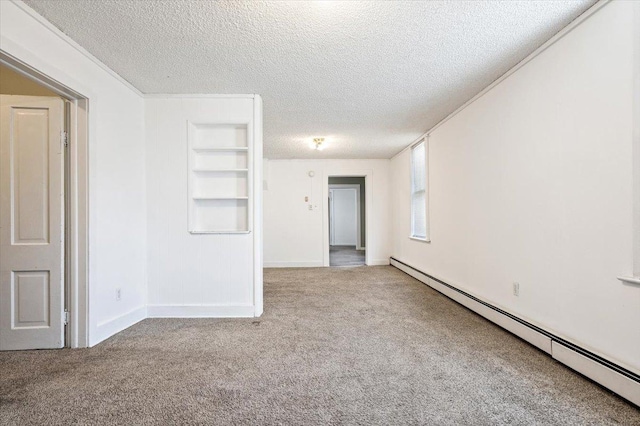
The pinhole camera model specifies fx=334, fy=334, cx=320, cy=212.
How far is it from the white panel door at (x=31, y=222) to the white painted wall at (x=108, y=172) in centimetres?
22

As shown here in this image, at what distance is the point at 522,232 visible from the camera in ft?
8.93

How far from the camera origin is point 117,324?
2.95m

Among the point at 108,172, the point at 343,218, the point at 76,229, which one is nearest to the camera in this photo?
the point at 76,229

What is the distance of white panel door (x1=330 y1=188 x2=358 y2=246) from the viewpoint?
11.9 m

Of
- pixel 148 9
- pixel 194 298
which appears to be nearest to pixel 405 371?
pixel 194 298

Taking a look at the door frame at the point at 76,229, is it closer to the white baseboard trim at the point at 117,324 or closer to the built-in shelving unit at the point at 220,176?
the white baseboard trim at the point at 117,324

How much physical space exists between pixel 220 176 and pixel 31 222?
160cm

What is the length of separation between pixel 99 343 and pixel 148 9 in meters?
2.48

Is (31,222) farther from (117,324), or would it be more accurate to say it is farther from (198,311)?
(198,311)

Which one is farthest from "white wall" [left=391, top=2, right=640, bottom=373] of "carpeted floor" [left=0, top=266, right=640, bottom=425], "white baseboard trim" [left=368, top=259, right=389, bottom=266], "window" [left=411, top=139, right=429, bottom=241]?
"white baseboard trim" [left=368, top=259, right=389, bottom=266]

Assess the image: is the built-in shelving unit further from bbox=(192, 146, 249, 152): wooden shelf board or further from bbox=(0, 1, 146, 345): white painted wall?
bbox=(0, 1, 146, 345): white painted wall

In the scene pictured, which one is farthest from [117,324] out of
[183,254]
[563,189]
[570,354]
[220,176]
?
[563,189]

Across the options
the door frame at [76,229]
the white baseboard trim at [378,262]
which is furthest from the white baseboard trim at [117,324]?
the white baseboard trim at [378,262]

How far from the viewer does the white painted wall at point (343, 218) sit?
11.9 m
